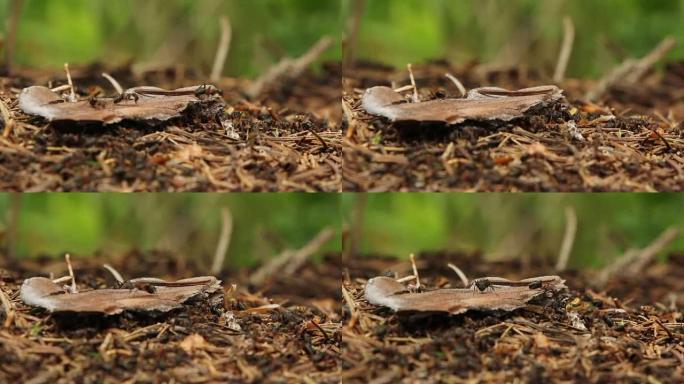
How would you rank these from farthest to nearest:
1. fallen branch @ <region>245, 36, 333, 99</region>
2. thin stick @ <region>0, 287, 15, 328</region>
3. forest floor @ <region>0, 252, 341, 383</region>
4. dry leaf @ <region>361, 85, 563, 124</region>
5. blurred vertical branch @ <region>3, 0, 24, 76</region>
Result: fallen branch @ <region>245, 36, 333, 99</region>, blurred vertical branch @ <region>3, 0, 24, 76</region>, thin stick @ <region>0, 287, 15, 328</region>, dry leaf @ <region>361, 85, 563, 124</region>, forest floor @ <region>0, 252, 341, 383</region>

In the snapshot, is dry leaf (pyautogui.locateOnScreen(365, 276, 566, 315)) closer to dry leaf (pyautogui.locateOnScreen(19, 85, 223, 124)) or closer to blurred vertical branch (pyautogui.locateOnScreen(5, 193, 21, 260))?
dry leaf (pyautogui.locateOnScreen(19, 85, 223, 124))

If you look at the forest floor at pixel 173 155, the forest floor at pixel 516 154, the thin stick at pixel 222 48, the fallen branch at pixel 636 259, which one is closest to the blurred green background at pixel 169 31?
the thin stick at pixel 222 48

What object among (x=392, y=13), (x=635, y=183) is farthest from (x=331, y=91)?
(x=635, y=183)

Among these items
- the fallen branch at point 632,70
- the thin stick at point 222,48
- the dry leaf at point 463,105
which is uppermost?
the thin stick at point 222,48

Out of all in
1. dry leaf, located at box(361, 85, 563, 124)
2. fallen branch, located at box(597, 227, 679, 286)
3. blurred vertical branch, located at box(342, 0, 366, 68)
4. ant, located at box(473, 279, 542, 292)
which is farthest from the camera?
fallen branch, located at box(597, 227, 679, 286)

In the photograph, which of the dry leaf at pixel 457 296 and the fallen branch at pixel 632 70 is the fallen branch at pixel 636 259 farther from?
the dry leaf at pixel 457 296

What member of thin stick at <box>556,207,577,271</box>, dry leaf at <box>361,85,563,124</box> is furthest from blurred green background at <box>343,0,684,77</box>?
dry leaf at <box>361,85,563,124</box>

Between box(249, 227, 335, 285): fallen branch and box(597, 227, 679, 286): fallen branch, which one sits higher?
box(249, 227, 335, 285): fallen branch
